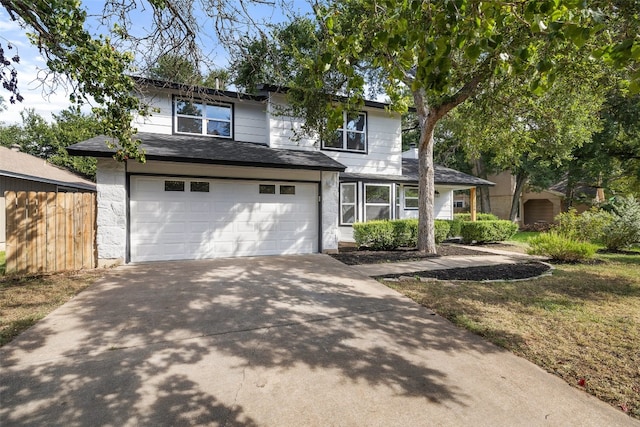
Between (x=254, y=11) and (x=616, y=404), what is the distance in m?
6.85

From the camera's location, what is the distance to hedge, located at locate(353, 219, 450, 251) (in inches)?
416

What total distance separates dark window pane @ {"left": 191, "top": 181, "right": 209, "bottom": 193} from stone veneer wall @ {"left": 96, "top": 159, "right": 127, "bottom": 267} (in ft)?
5.33

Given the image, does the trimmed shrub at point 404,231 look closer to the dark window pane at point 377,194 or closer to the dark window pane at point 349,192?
the dark window pane at point 377,194

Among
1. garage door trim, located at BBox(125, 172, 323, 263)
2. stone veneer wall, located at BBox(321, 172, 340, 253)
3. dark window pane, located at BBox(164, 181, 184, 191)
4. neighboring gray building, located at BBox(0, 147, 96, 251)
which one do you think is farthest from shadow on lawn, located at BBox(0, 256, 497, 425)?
neighboring gray building, located at BBox(0, 147, 96, 251)

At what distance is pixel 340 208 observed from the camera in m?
12.1

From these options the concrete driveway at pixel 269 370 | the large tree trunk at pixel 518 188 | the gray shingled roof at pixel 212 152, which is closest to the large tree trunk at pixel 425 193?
the gray shingled roof at pixel 212 152

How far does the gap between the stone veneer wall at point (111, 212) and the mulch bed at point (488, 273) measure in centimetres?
645

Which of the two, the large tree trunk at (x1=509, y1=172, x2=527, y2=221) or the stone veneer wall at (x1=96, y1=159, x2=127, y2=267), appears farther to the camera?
the large tree trunk at (x1=509, y1=172, x2=527, y2=221)

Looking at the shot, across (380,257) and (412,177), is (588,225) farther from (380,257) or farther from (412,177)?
(380,257)

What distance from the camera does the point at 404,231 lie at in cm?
1097

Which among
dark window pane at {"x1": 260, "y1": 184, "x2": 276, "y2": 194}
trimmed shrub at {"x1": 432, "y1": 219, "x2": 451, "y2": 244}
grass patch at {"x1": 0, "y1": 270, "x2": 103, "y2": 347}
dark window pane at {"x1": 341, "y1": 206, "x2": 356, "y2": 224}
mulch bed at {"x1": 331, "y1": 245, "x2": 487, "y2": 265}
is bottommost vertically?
grass patch at {"x1": 0, "y1": 270, "x2": 103, "y2": 347}

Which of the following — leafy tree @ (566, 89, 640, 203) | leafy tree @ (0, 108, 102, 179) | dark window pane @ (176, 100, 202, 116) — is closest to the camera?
dark window pane @ (176, 100, 202, 116)

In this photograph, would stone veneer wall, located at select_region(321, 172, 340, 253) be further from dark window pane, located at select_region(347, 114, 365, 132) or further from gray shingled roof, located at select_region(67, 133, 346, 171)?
dark window pane, located at select_region(347, 114, 365, 132)

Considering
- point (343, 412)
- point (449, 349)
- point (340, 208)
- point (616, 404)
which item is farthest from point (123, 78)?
point (340, 208)
